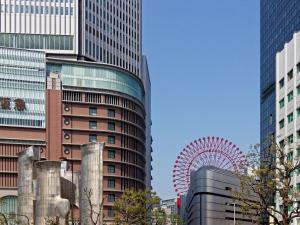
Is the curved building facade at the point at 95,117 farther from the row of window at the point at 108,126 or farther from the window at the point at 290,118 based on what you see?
the window at the point at 290,118

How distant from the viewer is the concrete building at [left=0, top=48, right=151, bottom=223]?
142500mm

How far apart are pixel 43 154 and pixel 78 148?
708 centimetres

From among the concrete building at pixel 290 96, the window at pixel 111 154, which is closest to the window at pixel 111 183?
the window at pixel 111 154

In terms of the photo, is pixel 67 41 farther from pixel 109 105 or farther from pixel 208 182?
pixel 208 182

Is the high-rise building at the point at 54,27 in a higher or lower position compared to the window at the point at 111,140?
higher

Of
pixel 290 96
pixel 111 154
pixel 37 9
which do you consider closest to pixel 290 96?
pixel 290 96

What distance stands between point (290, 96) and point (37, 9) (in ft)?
286

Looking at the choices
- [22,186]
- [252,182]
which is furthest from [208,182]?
[252,182]

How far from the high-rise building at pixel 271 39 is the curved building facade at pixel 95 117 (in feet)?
97.6

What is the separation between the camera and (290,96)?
81875 mm

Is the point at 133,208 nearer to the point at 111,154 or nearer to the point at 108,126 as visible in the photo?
the point at 111,154

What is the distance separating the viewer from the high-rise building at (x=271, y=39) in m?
161

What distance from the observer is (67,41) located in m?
159

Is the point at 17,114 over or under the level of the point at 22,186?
over
